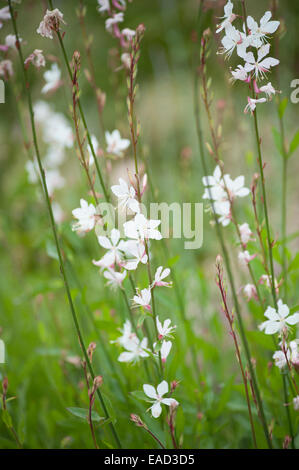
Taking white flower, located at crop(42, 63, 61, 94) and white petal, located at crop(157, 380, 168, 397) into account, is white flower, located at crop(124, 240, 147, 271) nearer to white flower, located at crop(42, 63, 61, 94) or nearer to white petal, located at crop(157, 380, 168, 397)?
white petal, located at crop(157, 380, 168, 397)

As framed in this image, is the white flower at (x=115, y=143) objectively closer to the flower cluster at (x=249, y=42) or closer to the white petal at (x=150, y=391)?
the flower cluster at (x=249, y=42)

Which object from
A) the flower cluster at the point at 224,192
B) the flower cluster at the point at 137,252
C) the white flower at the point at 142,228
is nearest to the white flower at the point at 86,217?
the flower cluster at the point at 137,252

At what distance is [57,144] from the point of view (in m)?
1.29

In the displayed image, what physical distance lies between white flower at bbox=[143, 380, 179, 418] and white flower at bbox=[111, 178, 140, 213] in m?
0.28

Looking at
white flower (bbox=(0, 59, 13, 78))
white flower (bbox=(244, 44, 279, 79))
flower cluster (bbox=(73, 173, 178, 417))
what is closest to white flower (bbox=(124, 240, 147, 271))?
flower cluster (bbox=(73, 173, 178, 417))

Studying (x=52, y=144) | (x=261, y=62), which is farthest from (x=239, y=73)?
(x=52, y=144)

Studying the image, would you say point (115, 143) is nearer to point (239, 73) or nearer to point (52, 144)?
point (239, 73)

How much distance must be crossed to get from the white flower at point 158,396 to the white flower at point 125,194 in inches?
10.9

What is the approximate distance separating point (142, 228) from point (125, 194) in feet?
0.20

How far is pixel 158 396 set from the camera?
63 cm

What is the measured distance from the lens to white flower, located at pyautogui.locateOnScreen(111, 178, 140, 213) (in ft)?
1.89
